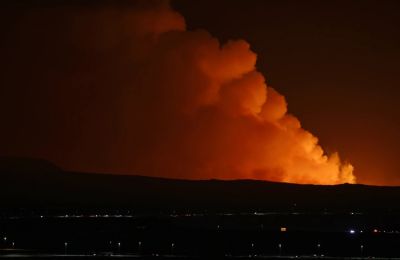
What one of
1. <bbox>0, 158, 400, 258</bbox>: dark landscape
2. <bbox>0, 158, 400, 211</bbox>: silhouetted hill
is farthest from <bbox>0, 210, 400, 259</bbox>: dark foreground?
<bbox>0, 158, 400, 211</bbox>: silhouetted hill

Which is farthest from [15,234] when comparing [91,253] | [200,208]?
[200,208]

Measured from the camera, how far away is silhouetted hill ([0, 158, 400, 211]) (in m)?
172

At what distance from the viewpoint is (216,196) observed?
622ft

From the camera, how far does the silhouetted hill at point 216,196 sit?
6762 inches

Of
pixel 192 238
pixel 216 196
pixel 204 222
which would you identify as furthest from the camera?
pixel 216 196

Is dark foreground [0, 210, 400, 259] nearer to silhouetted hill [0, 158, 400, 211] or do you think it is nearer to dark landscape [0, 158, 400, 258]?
dark landscape [0, 158, 400, 258]

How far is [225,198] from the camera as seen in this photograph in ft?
617

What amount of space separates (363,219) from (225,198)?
55.0 m

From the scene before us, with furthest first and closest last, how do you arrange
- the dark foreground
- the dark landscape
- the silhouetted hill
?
the silhouetted hill < the dark landscape < the dark foreground

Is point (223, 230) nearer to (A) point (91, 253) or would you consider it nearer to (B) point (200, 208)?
(A) point (91, 253)

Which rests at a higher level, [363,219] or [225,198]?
[225,198]

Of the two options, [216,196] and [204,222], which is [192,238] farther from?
[216,196]

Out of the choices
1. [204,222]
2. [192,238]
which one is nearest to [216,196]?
[204,222]

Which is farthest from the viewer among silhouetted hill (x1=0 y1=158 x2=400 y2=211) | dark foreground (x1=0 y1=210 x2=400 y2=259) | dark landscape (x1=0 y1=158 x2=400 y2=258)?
silhouetted hill (x1=0 y1=158 x2=400 y2=211)
